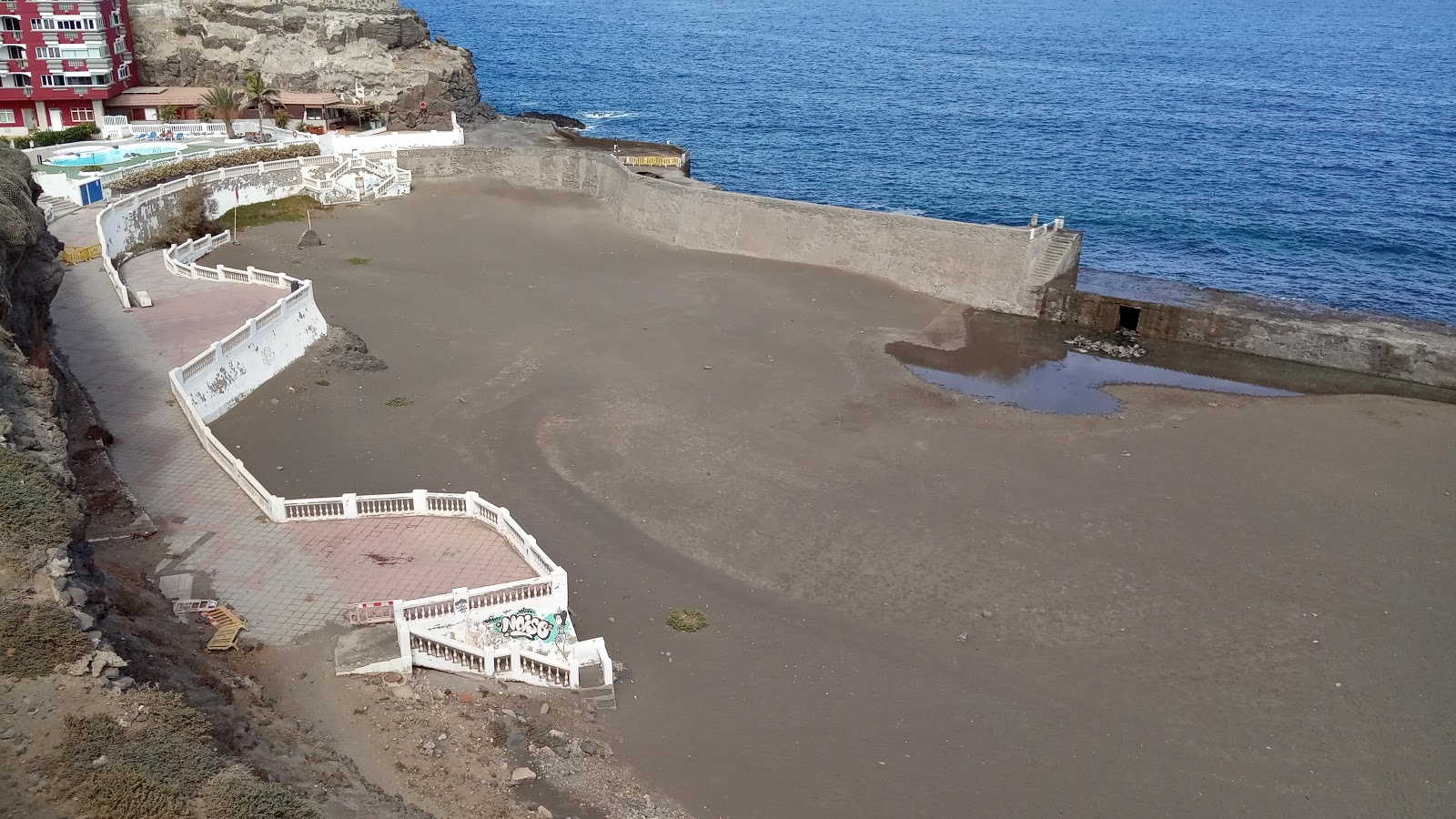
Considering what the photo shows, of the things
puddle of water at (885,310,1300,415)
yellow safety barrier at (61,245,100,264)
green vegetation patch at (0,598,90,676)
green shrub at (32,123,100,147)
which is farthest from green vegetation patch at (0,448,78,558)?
green shrub at (32,123,100,147)

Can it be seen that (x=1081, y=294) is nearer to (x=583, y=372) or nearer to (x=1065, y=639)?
(x=583, y=372)

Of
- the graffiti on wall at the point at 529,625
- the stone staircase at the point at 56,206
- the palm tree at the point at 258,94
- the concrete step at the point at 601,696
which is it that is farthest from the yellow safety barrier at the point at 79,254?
the concrete step at the point at 601,696

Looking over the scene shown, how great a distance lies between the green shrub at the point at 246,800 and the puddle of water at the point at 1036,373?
28117mm

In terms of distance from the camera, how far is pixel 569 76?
121 meters

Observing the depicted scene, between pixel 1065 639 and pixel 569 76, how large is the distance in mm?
110289

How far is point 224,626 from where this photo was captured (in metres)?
19.4

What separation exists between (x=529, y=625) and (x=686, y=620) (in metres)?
4.06

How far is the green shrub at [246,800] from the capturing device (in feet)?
40.8

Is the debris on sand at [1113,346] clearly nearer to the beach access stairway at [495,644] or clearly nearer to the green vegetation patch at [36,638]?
the beach access stairway at [495,644]

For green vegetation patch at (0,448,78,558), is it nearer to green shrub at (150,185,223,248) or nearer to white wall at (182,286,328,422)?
white wall at (182,286,328,422)

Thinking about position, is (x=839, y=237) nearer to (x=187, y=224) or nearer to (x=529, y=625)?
(x=187, y=224)

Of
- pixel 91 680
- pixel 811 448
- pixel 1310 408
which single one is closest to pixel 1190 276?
pixel 1310 408

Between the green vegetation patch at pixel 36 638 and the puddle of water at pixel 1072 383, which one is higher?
the green vegetation patch at pixel 36 638

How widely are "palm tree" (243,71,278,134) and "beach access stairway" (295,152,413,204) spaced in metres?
7.83
